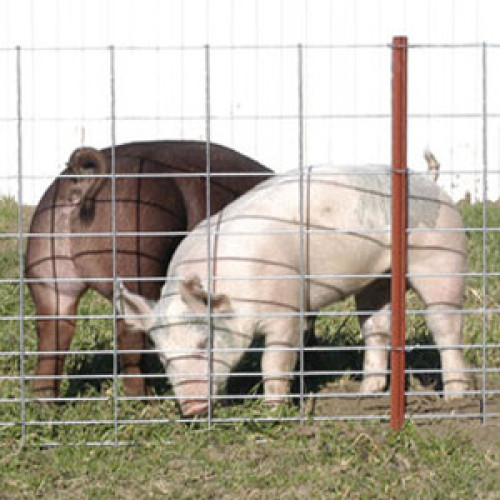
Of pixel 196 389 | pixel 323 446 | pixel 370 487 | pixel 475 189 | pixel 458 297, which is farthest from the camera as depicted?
pixel 475 189

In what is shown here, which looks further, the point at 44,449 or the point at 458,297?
the point at 458,297

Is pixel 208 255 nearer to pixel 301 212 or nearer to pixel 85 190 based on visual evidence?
pixel 301 212

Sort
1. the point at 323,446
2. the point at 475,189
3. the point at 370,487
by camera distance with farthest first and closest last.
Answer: the point at 475,189 < the point at 323,446 < the point at 370,487

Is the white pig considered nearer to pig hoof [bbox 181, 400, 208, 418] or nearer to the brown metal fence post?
pig hoof [bbox 181, 400, 208, 418]

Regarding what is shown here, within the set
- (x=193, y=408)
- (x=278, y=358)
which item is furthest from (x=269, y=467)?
(x=278, y=358)

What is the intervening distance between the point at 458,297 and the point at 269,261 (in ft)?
3.63

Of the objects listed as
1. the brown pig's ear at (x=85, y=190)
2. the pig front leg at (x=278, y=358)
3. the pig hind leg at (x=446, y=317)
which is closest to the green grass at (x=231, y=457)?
the pig front leg at (x=278, y=358)

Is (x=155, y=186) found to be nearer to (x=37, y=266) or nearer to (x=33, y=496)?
(x=37, y=266)

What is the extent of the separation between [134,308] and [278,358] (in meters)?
0.78

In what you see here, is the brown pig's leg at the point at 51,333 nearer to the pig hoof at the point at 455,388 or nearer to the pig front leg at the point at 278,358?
the pig front leg at the point at 278,358

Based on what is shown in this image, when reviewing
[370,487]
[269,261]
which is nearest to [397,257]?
[269,261]

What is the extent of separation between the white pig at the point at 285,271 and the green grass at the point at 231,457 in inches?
11.2

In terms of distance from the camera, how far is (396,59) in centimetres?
553

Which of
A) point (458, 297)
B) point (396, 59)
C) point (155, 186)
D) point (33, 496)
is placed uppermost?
point (396, 59)
